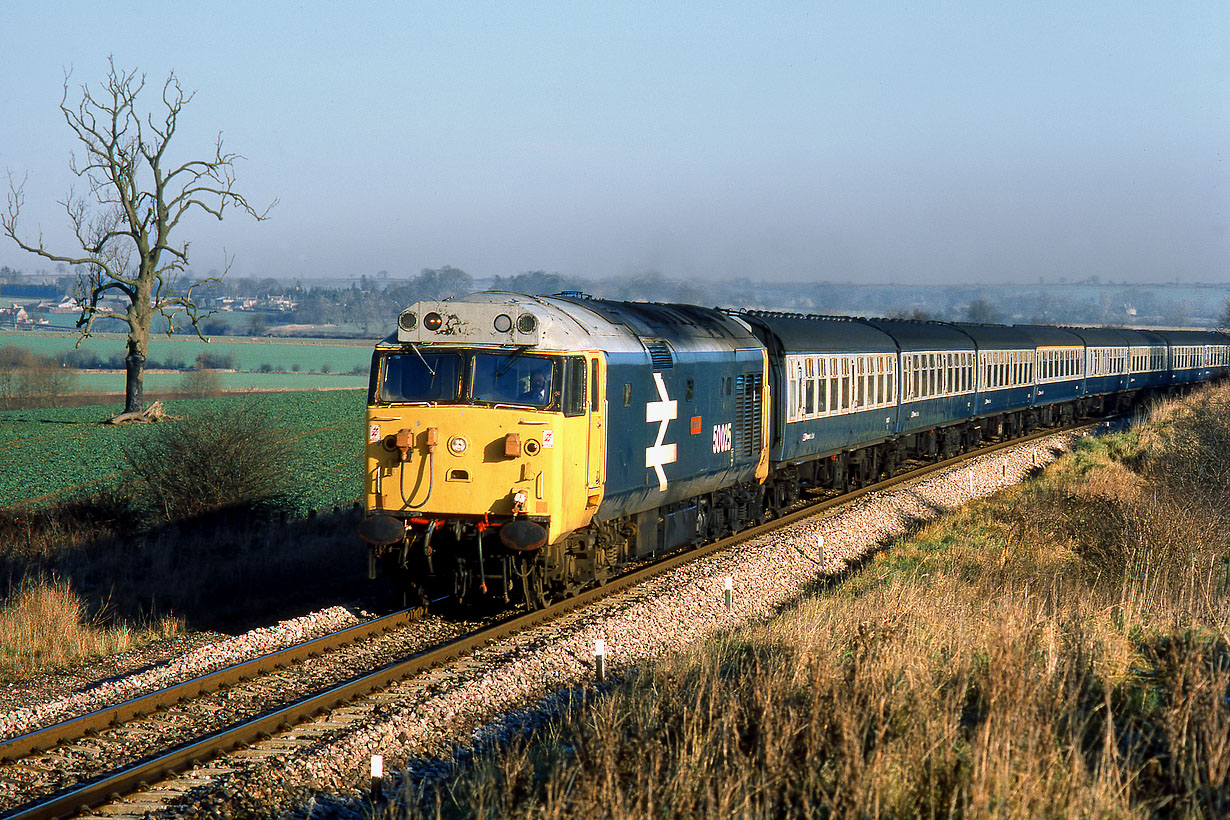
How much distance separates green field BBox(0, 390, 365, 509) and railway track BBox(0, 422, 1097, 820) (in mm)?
16158

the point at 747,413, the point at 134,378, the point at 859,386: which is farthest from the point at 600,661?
the point at 134,378

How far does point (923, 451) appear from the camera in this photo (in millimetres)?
29344

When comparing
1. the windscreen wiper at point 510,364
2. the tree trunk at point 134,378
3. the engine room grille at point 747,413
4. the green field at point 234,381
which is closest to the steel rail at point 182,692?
the windscreen wiper at point 510,364

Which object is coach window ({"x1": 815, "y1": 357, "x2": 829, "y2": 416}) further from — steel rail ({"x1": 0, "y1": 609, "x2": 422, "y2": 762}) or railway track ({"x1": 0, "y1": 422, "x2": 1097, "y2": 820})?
steel rail ({"x1": 0, "y1": 609, "x2": 422, "y2": 762})

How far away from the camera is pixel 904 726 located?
6.77 meters

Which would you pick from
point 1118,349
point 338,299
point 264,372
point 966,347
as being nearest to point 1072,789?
point 966,347

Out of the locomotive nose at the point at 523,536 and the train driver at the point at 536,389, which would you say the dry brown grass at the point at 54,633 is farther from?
the train driver at the point at 536,389

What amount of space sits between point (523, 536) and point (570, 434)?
120 cm

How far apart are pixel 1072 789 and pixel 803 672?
8.49 feet

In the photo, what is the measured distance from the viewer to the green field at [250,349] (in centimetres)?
9969

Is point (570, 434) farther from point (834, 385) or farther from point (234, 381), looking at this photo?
point (234, 381)

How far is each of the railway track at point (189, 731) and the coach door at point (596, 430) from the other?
169cm

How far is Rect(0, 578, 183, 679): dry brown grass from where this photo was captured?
12.0 m

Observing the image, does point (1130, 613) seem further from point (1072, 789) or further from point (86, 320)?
point (86, 320)
